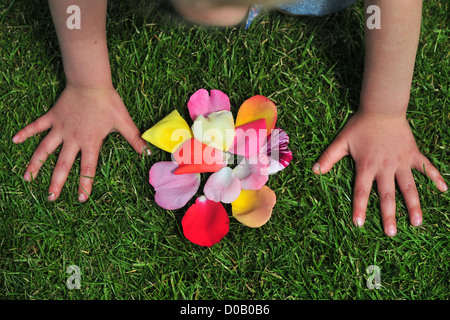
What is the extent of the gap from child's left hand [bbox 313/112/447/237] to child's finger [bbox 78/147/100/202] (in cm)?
55

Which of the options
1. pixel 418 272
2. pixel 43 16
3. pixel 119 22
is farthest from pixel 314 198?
pixel 43 16

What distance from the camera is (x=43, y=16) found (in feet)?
4.80

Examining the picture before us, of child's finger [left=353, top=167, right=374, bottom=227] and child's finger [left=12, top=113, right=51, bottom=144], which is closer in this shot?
child's finger [left=353, top=167, right=374, bottom=227]

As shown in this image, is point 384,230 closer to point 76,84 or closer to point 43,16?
point 76,84

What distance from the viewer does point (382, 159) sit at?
4.02 ft

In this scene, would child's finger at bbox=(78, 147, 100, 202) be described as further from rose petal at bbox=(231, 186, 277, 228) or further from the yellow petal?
rose petal at bbox=(231, 186, 277, 228)

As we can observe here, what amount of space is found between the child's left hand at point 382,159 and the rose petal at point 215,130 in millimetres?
230

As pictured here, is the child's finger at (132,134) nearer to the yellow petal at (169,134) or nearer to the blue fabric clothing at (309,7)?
the yellow petal at (169,134)

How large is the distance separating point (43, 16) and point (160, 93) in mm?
453

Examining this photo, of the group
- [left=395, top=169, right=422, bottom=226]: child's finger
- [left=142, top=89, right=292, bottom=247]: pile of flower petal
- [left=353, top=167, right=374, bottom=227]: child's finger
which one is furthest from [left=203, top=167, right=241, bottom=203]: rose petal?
[left=395, top=169, right=422, bottom=226]: child's finger

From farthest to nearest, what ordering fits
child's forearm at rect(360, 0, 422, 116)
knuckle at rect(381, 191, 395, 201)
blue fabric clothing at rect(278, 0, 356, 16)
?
blue fabric clothing at rect(278, 0, 356, 16) → knuckle at rect(381, 191, 395, 201) → child's forearm at rect(360, 0, 422, 116)

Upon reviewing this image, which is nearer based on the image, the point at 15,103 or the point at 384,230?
the point at 384,230

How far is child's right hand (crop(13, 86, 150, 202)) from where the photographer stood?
125 cm

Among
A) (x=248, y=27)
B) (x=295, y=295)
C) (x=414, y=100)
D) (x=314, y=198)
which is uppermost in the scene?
(x=248, y=27)
